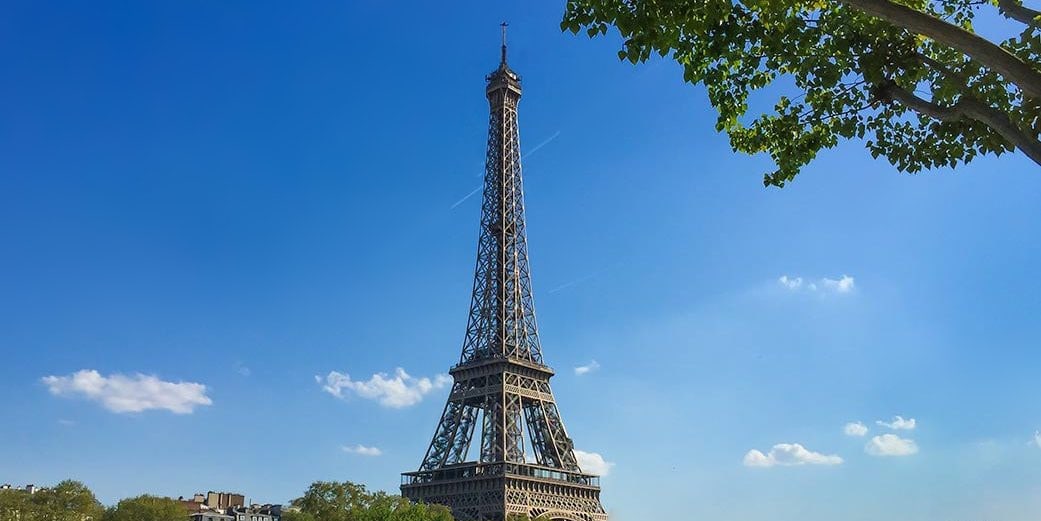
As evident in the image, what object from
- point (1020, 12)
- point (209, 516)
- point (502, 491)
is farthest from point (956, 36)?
point (209, 516)

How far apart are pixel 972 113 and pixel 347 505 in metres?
62.7

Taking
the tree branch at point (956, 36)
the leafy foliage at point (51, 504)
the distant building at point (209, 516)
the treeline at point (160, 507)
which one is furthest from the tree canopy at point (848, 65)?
the distant building at point (209, 516)

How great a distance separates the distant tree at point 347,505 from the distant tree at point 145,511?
8.14 metres

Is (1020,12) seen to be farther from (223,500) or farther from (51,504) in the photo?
(223,500)

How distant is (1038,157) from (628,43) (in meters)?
5.40

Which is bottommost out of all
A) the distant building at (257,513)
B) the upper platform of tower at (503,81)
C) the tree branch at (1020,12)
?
the tree branch at (1020,12)

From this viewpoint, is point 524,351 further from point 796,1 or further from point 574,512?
point 796,1

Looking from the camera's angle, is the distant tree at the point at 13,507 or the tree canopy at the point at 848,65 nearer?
the tree canopy at the point at 848,65

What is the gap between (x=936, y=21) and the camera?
34.2ft

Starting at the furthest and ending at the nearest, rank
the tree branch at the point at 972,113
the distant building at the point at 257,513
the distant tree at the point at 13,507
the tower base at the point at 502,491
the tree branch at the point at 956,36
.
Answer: the distant building at the point at 257,513 < the tower base at the point at 502,491 < the distant tree at the point at 13,507 < the tree branch at the point at 972,113 < the tree branch at the point at 956,36

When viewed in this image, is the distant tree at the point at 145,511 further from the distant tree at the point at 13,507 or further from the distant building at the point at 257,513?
the distant building at the point at 257,513

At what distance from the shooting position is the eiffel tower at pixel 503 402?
268 ft

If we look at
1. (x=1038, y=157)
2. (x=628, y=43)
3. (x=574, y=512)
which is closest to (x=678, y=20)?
(x=628, y=43)

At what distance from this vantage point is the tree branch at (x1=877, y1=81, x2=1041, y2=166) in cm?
1127
